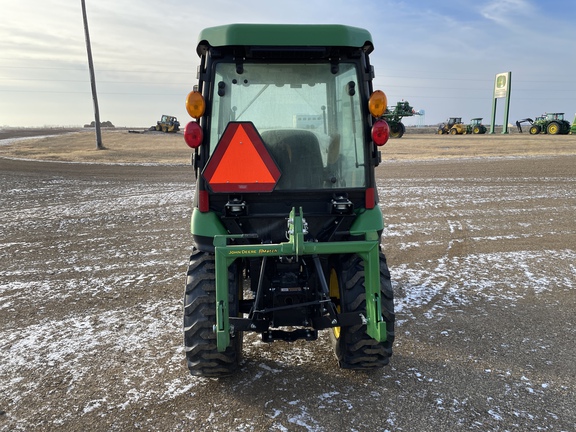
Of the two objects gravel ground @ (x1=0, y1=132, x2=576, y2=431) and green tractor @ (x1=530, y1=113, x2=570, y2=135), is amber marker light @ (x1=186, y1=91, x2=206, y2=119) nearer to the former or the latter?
gravel ground @ (x1=0, y1=132, x2=576, y2=431)

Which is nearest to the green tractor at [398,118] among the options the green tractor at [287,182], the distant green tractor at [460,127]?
the distant green tractor at [460,127]

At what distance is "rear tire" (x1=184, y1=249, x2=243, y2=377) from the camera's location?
10.5ft

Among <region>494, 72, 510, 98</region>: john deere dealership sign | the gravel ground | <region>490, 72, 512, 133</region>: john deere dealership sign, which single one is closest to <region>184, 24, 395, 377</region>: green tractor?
the gravel ground

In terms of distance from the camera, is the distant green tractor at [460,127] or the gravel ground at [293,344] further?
the distant green tractor at [460,127]

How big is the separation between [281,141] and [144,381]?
6.93 ft

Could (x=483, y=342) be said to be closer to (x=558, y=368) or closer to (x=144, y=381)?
(x=558, y=368)

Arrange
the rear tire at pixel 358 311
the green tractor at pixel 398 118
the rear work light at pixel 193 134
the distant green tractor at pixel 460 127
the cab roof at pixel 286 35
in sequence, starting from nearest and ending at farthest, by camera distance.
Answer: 1. the cab roof at pixel 286 35
2. the rear work light at pixel 193 134
3. the rear tire at pixel 358 311
4. the green tractor at pixel 398 118
5. the distant green tractor at pixel 460 127

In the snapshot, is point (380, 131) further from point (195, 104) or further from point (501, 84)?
point (501, 84)

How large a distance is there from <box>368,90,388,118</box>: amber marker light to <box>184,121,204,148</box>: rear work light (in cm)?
122

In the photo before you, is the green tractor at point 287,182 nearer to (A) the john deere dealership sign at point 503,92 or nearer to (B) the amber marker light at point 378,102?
(B) the amber marker light at point 378,102

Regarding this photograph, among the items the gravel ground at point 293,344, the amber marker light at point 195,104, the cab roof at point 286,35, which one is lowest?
the gravel ground at point 293,344

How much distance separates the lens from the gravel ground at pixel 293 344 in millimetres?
3080

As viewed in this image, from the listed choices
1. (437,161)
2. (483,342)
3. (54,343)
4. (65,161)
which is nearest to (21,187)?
(65,161)

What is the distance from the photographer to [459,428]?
115 inches
